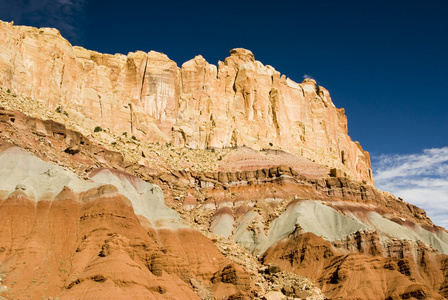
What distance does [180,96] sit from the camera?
9388 centimetres

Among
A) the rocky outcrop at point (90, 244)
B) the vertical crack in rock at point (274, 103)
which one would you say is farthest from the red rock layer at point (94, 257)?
the vertical crack in rock at point (274, 103)

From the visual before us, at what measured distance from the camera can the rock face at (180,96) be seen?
2867 inches

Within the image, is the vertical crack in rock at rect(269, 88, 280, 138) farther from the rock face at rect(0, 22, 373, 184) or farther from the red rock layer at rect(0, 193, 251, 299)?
the red rock layer at rect(0, 193, 251, 299)

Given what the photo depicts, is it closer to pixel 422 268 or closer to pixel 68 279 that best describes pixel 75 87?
pixel 68 279

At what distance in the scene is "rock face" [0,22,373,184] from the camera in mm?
72831

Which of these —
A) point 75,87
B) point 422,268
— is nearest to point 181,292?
point 422,268

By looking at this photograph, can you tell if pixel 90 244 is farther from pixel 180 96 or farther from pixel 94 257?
pixel 180 96

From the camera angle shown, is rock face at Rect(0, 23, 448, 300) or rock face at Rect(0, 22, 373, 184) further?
rock face at Rect(0, 22, 373, 184)

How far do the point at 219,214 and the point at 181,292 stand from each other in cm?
2759

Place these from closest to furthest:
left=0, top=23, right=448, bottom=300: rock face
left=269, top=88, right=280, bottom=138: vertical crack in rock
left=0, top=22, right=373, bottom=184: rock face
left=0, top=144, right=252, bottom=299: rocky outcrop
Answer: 1. left=0, top=144, right=252, bottom=299: rocky outcrop
2. left=0, top=23, right=448, bottom=300: rock face
3. left=0, top=22, right=373, bottom=184: rock face
4. left=269, top=88, right=280, bottom=138: vertical crack in rock

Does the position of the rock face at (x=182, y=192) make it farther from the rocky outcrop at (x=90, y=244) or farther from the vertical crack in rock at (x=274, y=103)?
the vertical crack in rock at (x=274, y=103)

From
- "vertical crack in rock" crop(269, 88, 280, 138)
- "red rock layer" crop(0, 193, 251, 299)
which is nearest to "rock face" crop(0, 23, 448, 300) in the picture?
"red rock layer" crop(0, 193, 251, 299)

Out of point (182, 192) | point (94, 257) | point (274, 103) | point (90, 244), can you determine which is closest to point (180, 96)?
point (274, 103)

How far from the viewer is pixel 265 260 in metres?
54.9
